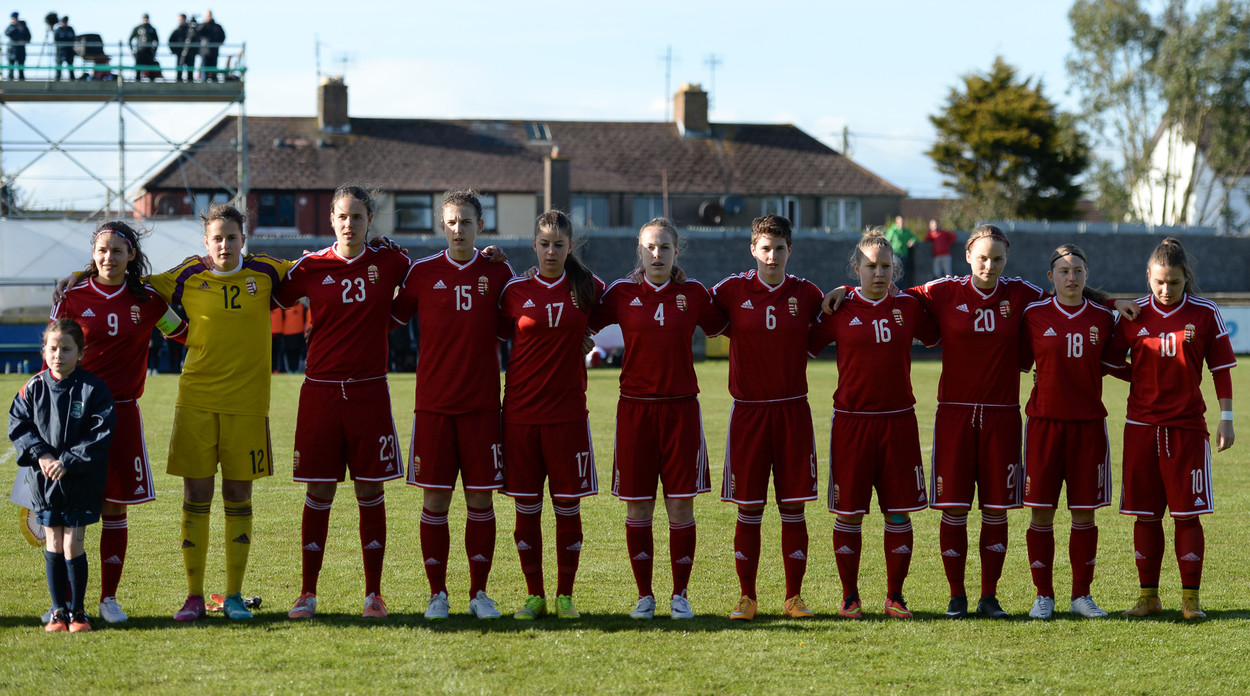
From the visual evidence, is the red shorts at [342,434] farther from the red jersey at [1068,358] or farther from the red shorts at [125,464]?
the red jersey at [1068,358]

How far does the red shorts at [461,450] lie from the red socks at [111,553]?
1.38m

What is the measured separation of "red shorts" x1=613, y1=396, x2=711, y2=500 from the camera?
5.54 m

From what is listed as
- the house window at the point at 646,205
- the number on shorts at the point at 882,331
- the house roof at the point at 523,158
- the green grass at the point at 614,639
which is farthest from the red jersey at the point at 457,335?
the house window at the point at 646,205

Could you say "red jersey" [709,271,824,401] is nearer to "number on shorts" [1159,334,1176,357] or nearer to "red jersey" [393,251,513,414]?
"red jersey" [393,251,513,414]

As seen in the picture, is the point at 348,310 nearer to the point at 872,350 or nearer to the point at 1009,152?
the point at 872,350

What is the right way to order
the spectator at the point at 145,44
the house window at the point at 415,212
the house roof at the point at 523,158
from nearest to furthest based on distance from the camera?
the spectator at the point at 145,44
the house window at the point at 415,212
the house roof at the point at 523,158

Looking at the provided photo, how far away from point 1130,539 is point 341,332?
508cm

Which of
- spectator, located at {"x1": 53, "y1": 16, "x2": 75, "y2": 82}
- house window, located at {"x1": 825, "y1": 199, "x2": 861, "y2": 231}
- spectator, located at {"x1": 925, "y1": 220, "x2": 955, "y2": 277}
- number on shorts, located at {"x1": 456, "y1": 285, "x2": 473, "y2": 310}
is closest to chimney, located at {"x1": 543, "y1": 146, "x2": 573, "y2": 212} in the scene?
spectator, located at {"x1": 925, "y1": 220, "x2": 955, "y2": 277}

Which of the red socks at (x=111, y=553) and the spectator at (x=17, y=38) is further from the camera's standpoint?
the spectator at (x=17, y=38)

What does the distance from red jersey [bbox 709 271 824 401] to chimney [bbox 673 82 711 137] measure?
36304 mm

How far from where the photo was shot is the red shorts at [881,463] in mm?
5594

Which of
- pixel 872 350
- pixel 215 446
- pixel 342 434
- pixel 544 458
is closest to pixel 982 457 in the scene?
pixel 872 350

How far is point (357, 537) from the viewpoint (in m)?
7.50

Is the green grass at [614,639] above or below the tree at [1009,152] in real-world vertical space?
below
